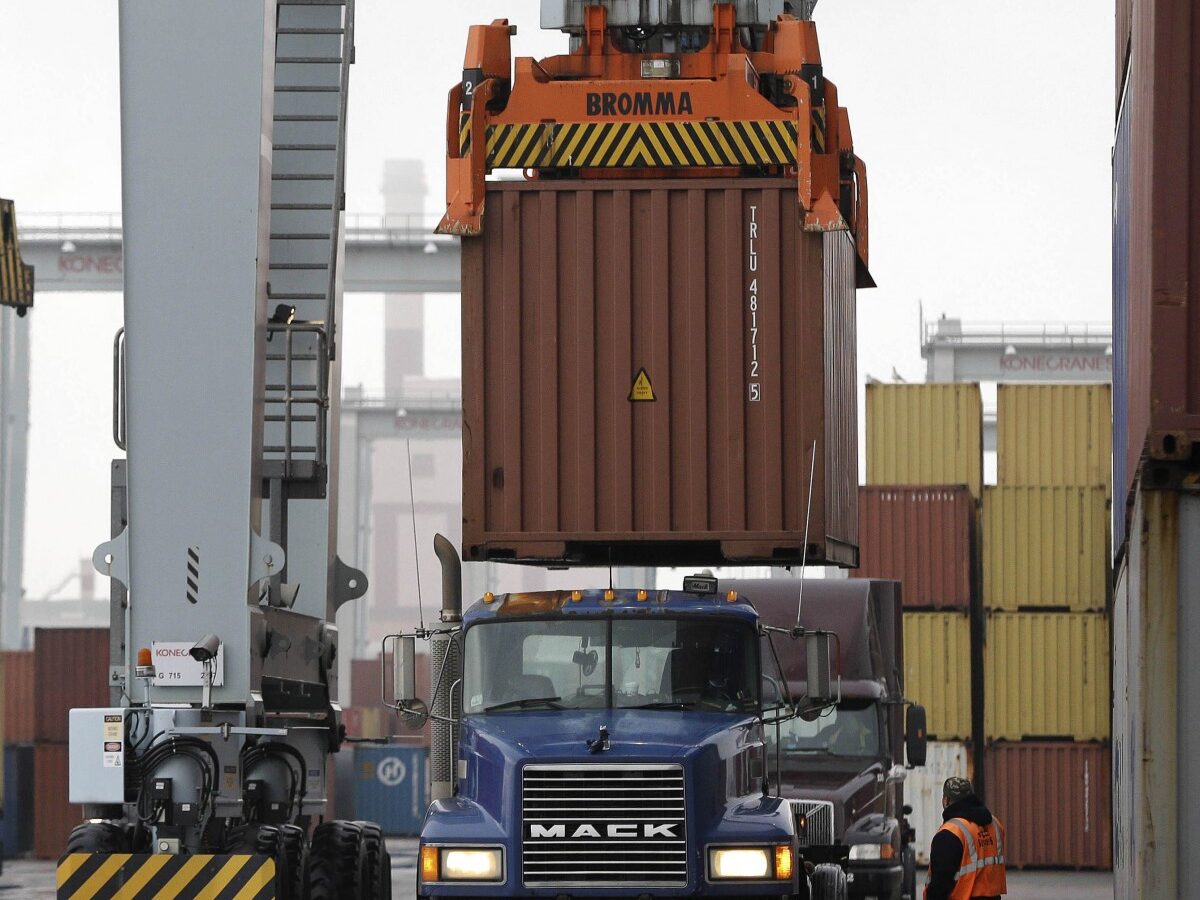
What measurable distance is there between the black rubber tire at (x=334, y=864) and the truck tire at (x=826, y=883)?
2815mm

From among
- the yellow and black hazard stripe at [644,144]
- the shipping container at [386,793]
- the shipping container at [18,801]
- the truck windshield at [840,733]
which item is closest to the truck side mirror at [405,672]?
the yellow and black hazard stripe at [644,144]

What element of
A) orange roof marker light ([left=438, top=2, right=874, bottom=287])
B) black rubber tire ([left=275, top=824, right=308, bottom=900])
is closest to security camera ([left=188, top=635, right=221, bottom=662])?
black rubber tire ([left=275, top=824, right=308, bottom=900])

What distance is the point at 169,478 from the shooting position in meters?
11.0

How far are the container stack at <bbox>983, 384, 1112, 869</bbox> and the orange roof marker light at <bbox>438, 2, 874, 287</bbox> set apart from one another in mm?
15091

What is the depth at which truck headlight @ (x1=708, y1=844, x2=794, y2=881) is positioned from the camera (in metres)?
10.2

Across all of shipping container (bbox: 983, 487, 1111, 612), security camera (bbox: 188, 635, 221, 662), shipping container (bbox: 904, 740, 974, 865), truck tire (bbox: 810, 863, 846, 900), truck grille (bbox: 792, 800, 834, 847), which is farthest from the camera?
shipping container (bbox: 983, 487, 1111, 612)

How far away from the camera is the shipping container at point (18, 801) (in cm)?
3516

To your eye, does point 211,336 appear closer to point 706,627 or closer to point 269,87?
point 269,87

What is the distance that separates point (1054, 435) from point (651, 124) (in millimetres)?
16976

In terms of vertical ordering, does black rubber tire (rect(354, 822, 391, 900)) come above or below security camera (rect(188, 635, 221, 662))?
below

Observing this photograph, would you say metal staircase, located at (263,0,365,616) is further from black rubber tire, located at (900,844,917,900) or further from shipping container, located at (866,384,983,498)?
shipping container, located at (866,384,983,498)

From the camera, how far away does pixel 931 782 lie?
28.7m

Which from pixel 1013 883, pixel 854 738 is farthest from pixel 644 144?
pixel 1013 883

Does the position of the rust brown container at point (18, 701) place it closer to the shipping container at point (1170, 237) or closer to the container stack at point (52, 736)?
the container stack at point (52, 736)
